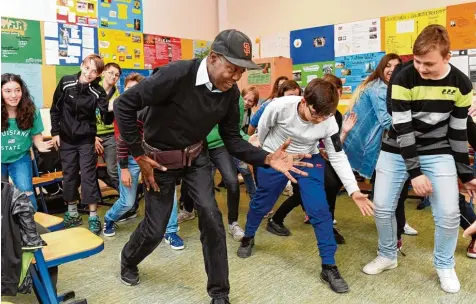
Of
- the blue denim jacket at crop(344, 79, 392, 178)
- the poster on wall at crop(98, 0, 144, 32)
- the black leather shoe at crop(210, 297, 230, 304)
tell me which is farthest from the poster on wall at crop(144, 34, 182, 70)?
the black leather shoe at crop(210, 297, 230, 304)

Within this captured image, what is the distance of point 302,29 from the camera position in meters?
5.62

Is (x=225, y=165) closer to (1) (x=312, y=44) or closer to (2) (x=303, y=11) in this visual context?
(1) (x=312, y=44)

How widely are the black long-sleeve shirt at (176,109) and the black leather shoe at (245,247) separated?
3.24ft

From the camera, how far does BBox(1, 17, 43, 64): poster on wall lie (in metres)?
4.14

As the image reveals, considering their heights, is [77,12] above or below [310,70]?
above

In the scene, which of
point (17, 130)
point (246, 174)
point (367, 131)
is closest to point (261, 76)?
point (246, 174)

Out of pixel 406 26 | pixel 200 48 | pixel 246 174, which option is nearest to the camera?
pixel 246 174

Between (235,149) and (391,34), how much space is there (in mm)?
3518

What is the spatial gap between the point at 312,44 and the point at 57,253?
4511 mm

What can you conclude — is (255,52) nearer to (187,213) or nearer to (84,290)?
(187,213)

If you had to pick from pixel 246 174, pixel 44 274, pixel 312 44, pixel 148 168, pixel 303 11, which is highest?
pixel 303 11

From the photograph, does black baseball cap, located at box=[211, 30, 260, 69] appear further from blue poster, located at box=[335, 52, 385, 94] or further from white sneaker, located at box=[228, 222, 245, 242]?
blue poster, located at box=[335, 52, 385, 94]

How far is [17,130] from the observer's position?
313 cm

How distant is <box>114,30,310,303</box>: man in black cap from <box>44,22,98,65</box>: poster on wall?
3.02 metres
